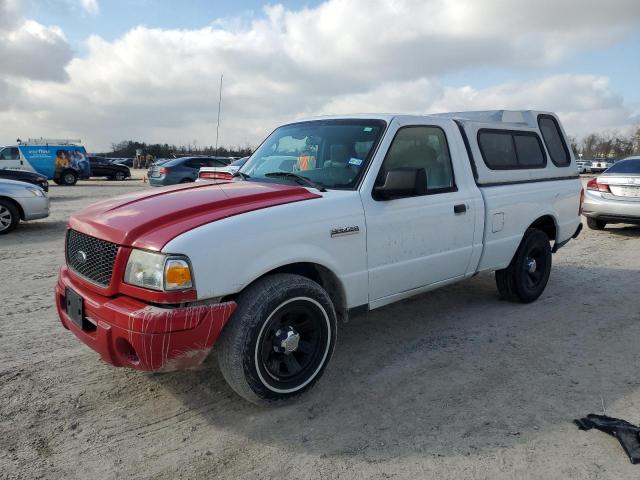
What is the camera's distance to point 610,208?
9422 millimetres

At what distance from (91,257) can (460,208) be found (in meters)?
2.85

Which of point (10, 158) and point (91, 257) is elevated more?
point (10, 158)

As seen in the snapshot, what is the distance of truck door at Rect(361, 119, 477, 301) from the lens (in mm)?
3664

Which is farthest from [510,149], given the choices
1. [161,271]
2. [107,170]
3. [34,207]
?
[107,170]

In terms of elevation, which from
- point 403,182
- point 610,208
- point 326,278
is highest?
point 403,182

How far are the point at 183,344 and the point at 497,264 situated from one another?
129 inches

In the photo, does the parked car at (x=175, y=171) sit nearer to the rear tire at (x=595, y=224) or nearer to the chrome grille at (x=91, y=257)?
the rear tire at (x=595, y=224)

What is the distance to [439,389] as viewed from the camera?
346 centimetres

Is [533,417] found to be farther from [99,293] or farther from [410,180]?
[99,293]

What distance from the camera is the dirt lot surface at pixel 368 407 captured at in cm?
267

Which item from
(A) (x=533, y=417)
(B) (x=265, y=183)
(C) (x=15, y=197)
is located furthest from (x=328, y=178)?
(C) (x=15, y=197)

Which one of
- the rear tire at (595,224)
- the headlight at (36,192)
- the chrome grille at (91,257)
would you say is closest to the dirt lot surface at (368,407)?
the chrome grille at (91,257)

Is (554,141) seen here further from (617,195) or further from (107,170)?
(107,170)

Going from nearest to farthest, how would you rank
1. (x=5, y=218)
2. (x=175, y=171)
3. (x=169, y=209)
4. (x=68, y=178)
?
(x=169, y=209), (x=5, y=218), (x=175, y=171), (x=68, y=178)
